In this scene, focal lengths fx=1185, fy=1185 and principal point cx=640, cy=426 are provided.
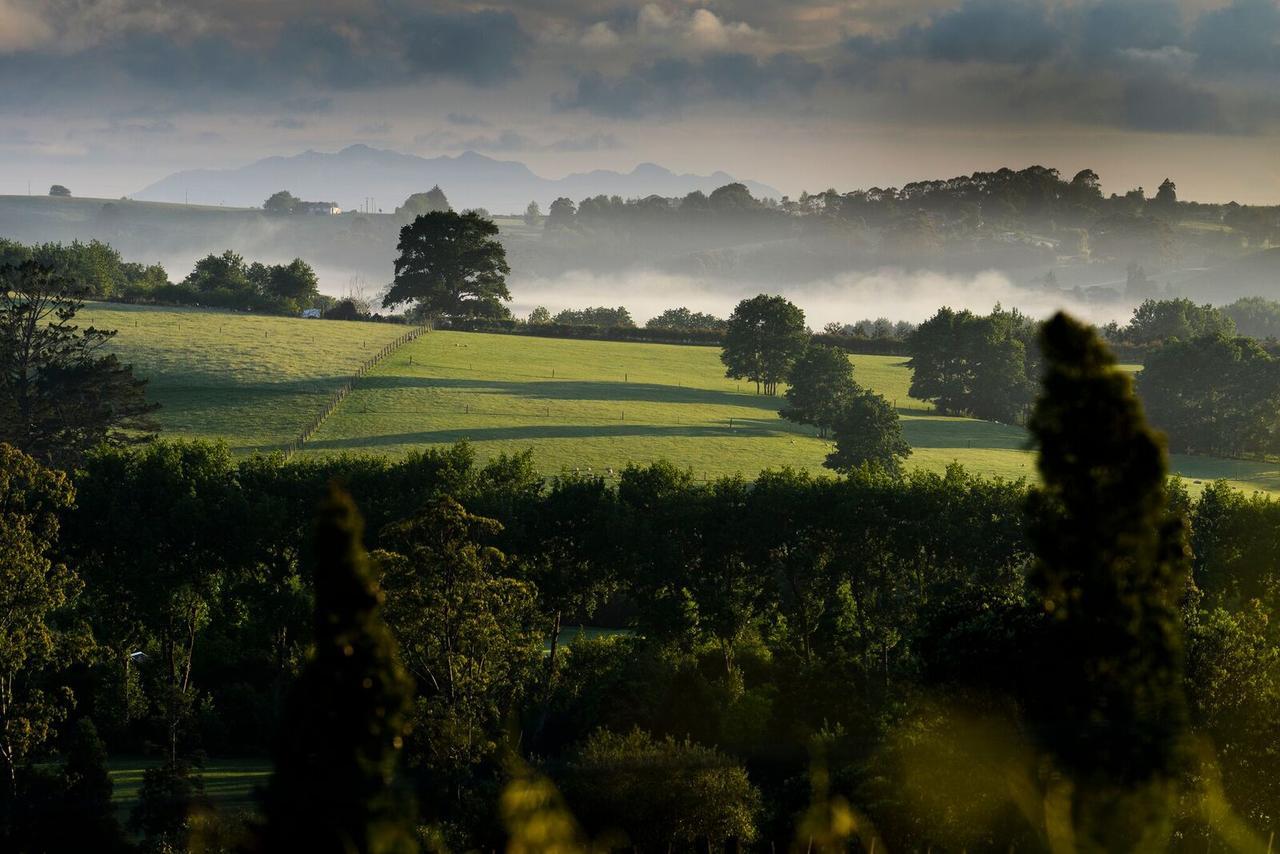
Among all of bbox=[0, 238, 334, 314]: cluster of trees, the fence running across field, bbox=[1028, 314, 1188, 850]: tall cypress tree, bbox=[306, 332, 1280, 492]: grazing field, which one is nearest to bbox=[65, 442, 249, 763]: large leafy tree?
the fence running across field

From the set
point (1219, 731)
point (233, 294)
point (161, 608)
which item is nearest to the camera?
point (1219, 731)

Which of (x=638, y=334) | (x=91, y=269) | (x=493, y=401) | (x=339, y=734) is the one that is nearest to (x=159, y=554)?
(x=339, y=734)

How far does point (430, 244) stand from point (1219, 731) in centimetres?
14894

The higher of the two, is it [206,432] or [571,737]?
[206,432]

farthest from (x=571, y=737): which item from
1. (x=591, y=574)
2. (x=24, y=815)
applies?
(x=24, y=815)

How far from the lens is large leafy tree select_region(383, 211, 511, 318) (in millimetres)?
175250

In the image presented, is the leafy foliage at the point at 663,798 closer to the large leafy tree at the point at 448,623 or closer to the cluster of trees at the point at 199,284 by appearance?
the large leafy tree at the point at 448,623

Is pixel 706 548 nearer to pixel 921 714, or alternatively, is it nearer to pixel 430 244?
pixel 921 714

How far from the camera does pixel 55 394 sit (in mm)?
90375

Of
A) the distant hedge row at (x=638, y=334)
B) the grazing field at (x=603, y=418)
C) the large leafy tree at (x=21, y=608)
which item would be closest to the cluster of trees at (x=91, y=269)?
the distant hedge row at (x=638, y=334)

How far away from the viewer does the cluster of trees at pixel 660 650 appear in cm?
1783

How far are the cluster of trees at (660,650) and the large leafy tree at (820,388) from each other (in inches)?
1943

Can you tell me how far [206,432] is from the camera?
327 ft

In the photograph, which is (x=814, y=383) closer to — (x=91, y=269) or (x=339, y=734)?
(x=339, y=734)
